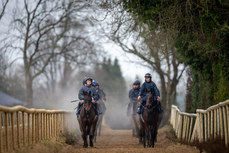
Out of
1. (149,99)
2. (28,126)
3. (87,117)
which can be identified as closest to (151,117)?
(149,99)

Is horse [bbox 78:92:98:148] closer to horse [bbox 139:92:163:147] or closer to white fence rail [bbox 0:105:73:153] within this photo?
white fence rail [bbox 0:105:73:153]

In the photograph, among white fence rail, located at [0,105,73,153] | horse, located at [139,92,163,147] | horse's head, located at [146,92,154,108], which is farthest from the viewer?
horse, located at [139,92,163,147]

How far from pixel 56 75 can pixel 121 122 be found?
1859cm

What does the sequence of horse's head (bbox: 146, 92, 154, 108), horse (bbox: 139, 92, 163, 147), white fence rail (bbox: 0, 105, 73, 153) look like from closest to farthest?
1. white fence rail (bbox: 0, 105, 73, 153)
2. horse's head (bbox: 146, 92, 154, 108)
3. horse (bbox: 139, 92, 163, 147)

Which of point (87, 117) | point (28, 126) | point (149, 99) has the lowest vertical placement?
point (87, 117)

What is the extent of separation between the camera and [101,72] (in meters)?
72.6

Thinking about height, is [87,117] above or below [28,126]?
below

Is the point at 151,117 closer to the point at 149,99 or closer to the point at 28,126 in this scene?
the point at 149,99

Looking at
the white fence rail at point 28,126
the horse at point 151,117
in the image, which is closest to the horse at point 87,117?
the white fence rail at point 28,126

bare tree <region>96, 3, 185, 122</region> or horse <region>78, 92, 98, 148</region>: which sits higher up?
bare tree <region>96, 3, 185, 122</region>

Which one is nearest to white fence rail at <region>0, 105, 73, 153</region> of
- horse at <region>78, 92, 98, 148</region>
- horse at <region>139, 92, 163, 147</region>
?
horse at <region>78, 92, 98, 148</region>

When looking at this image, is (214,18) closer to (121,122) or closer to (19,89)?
(121,122)

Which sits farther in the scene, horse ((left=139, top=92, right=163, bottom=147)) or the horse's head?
horse ((left=139, top=92, right=163, bottom=147))

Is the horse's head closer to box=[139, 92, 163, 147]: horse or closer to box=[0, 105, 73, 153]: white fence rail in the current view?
box=[139, 92, 163, 147]: horse
